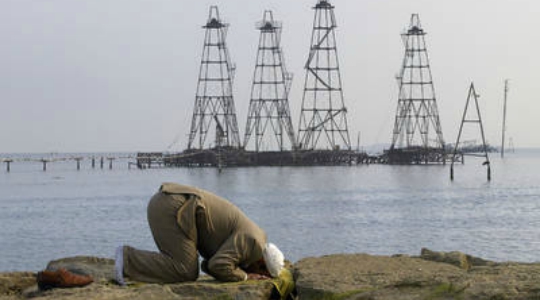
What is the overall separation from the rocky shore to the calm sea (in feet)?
50.4

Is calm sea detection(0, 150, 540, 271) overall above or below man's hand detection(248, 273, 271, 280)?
below

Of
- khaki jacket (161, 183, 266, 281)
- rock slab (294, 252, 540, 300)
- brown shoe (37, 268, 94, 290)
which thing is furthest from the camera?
khaki jacket (161, 183, 266, 281)

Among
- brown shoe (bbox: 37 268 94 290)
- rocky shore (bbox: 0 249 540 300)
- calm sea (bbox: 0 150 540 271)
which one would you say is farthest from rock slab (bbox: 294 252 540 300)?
calm sea (bbox: 0 150 540 271)

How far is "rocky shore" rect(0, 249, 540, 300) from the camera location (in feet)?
17.8

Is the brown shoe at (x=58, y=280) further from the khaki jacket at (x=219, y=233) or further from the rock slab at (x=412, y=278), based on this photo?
the rock slab at (x=412, y=278)

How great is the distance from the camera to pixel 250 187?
207 feet

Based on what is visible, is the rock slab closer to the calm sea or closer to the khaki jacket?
the khaki jacket

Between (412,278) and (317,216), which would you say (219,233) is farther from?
(317,216)

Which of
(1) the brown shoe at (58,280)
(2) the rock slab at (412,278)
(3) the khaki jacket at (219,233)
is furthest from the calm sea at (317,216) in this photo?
(1) the brown shoe at (58,280)

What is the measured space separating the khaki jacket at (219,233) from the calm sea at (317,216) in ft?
51.6

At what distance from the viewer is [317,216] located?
38875 millimetres

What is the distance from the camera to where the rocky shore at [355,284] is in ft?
17.8

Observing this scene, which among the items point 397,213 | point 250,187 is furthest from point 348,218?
point 250,187

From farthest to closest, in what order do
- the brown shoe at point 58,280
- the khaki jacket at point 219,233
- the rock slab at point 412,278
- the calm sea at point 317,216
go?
the calm sea at point 317,216 → the khaki jacket at point 219,233 → the brown shoe at point 58,280 → the rock slab at point 412,278
